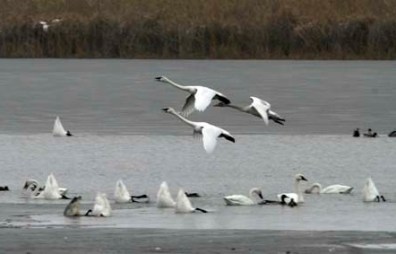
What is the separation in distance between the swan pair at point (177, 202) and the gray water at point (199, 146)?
0.28 feet

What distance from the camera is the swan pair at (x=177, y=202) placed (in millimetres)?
12219

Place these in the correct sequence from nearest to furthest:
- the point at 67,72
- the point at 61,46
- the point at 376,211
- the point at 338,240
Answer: the point at 338,240 < the point at 376,211 < the point at 67,72 < the point at 61,46

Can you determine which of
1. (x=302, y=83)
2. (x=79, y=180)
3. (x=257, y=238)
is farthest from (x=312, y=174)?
(x=302, y=83)

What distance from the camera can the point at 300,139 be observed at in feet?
62.8

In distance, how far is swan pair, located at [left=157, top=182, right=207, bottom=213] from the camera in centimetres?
1222

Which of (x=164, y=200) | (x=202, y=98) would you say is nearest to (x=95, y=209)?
(x=164, y=200)

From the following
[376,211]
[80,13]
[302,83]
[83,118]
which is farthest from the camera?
[80,13]

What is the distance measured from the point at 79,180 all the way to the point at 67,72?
16.4 m

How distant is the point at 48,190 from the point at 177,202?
1.58m

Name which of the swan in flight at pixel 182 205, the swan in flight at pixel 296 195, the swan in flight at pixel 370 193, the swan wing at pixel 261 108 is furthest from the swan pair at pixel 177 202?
the swan wing at pixel 261 108

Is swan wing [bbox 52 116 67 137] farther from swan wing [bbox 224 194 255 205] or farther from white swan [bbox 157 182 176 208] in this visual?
white swan [bbox 157 182 176 208]

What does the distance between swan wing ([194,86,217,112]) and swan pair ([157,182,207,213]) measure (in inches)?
80.1

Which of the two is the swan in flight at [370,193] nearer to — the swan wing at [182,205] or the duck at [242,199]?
the duck at [242,199]

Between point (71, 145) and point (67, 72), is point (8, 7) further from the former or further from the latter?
point (71, 145)
